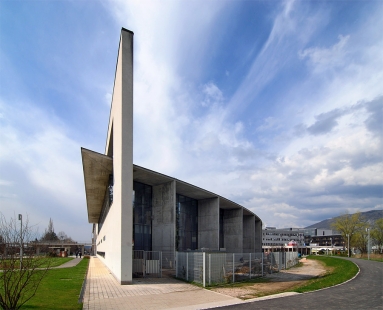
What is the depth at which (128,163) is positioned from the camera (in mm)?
16656

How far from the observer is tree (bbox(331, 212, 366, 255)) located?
59925 mm

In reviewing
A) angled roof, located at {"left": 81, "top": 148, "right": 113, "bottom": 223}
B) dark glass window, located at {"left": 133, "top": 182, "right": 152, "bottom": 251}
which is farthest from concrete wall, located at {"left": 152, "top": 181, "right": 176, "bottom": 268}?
angled roof, located at {"left": 81, "top": 148, "right": 113, "bottom": 223}

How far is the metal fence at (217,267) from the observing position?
610 inches

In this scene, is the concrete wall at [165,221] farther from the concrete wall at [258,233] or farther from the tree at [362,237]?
the tree at [362,237]

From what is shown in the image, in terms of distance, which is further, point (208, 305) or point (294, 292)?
point (294, 292)

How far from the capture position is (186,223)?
31.3 m

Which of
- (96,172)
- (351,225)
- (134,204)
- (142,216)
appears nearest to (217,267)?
(134,204)

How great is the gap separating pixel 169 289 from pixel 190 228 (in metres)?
17.9

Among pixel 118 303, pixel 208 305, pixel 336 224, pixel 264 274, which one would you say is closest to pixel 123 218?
pixel 118 303

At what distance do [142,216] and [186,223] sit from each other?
7.09m

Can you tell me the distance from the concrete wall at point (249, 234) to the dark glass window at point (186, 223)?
15431 mm

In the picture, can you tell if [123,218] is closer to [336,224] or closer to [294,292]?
[294,292]

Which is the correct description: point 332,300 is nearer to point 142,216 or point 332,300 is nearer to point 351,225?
point 142,216

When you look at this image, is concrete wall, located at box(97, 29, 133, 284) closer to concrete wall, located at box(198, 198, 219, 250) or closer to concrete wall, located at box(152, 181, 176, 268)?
concrete wall, located at box(152, 181, 176, 268)
